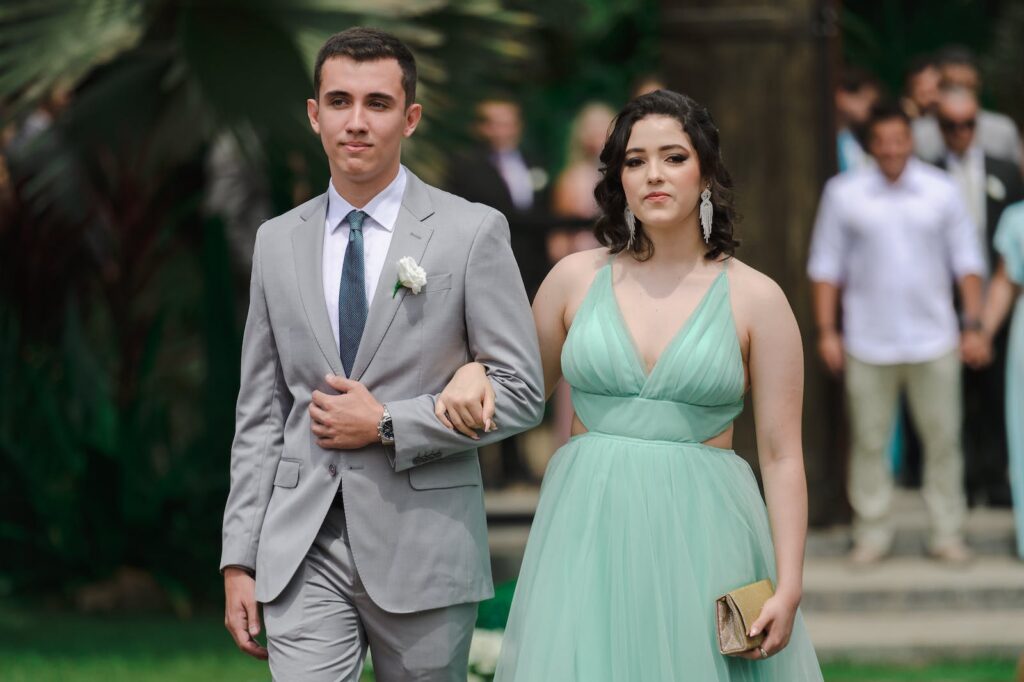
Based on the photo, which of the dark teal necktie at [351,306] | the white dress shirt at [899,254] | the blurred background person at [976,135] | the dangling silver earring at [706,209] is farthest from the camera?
the blurred background person at [976,135]

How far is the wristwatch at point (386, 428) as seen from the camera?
12.5 feet

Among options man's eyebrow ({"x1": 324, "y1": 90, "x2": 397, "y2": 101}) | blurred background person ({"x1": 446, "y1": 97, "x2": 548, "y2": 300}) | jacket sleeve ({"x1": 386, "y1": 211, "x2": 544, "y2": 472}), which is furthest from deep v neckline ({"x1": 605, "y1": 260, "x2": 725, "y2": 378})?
blurred background person ({"x1": 446, "y1": 97, "x2": 548, "y2": 300})

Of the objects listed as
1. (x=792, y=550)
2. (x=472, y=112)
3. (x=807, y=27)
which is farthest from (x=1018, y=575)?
(x=792, y=550)

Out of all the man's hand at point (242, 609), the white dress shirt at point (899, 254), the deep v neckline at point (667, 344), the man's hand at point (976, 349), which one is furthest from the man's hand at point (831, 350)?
the man's hand at point (242, 609)

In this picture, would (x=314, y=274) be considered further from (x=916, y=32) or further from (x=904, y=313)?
(x=916, y=32)

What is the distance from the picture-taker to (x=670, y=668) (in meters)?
3.93

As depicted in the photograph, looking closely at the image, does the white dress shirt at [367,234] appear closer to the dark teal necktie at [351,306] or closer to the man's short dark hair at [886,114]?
the dark teal necktie at [351,306]

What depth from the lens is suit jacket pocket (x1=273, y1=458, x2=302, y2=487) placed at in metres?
3.93

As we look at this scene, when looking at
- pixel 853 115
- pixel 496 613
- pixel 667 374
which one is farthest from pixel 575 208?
pixel 667 374

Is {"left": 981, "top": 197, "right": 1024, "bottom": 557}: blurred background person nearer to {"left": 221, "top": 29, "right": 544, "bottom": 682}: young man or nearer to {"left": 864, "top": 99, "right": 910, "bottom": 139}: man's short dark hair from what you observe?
{"left": 864, "top": 99, "right": 910, "bottom": 139}: man's short dark hair

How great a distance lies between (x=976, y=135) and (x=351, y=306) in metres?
6.28

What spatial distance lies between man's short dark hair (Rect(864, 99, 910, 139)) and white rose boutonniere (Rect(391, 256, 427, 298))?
5086 millimetres

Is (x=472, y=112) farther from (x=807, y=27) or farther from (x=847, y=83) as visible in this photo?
(x=847, y=83)

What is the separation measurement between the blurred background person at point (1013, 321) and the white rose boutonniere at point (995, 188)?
390mm
